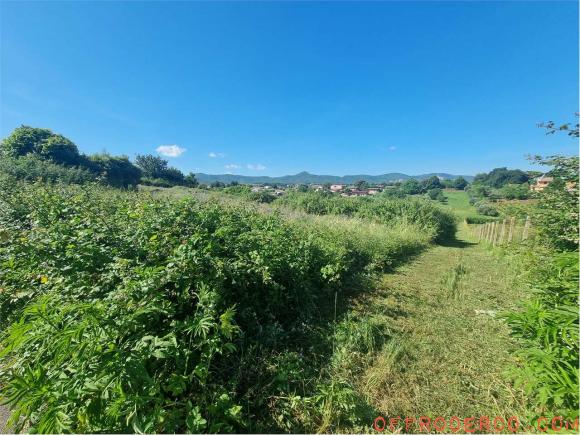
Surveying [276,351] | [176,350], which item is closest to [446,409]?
[276,351]

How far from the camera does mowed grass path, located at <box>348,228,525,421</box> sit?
6.74ft

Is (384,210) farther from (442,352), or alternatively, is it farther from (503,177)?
(503,177)

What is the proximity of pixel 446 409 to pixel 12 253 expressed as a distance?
4.52 meters

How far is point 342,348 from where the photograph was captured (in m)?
2.62

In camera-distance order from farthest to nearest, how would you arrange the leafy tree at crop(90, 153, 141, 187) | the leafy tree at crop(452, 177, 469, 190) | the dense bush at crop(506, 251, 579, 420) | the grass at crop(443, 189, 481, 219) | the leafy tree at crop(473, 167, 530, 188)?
1. the leafy tree at crop(452, 177, 469, 190)
2. the grass at crop(443, 189, 481, 219)
3. the leafy tree at crop(90, 153, 141, 187)
4. the leafy tree at crop(473, 167, 530, 188)
5. the dense bush at crop(506, 251, 579, 420)

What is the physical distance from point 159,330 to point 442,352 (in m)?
3.19

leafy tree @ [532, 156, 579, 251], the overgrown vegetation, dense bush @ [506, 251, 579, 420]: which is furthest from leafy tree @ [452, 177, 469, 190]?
dense bush @ [506, 251, 579, 420]

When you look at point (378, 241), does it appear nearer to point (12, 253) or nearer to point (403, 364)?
point (403, 364)

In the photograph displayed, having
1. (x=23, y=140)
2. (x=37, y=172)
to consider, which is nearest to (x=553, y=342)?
(x=37, y=172)

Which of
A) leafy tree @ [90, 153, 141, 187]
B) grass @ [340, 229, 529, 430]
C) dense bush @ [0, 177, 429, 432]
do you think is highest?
leafy tree @ [90, 153, 141, 187]

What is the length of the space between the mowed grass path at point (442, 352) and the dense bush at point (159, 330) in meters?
0.47

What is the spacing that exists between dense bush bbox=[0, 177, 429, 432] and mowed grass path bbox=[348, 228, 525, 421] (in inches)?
18.5

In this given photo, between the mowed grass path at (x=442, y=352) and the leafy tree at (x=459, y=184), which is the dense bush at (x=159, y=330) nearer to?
the mowed grass path at (x=442, y=352)

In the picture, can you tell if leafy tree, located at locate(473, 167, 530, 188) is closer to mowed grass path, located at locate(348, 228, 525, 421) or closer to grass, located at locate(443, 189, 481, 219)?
grass, located at locate(443, 189, 481, 219)
